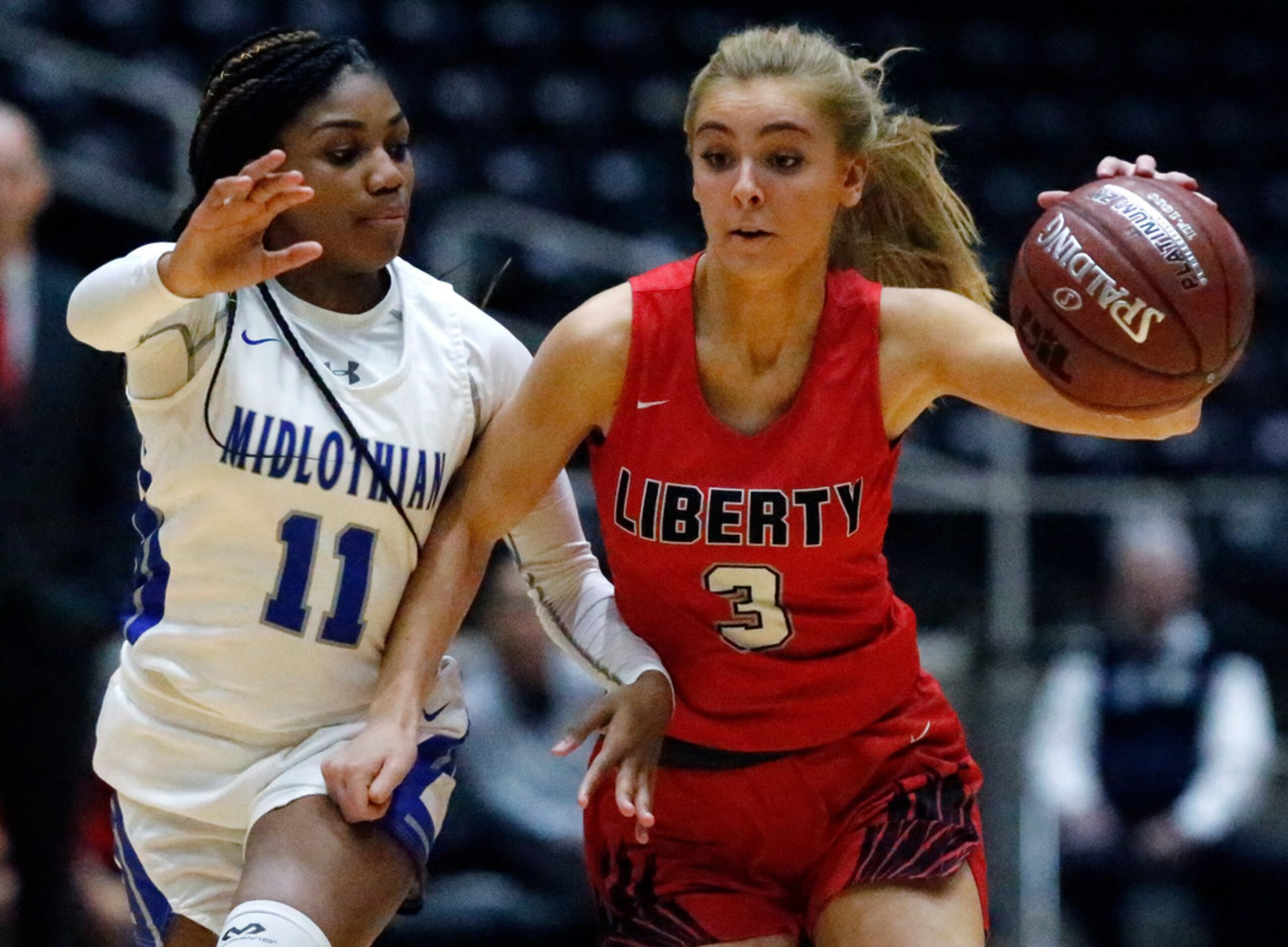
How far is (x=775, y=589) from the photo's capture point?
3.33m

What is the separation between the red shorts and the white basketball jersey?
581mm

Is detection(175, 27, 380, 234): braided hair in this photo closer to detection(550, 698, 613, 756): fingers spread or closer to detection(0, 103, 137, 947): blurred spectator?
detection(550, 698, 613, 756): fingers spread

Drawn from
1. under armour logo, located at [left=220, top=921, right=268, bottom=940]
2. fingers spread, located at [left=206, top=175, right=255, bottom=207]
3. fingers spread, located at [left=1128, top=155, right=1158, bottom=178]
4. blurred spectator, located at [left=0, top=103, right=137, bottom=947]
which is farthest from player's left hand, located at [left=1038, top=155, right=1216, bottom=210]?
blurred spectator, located at [left=0, top=103, right=137, bottom=947]

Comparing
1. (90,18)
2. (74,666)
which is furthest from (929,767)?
(90,18)

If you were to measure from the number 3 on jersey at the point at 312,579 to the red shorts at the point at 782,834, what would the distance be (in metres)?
0.62

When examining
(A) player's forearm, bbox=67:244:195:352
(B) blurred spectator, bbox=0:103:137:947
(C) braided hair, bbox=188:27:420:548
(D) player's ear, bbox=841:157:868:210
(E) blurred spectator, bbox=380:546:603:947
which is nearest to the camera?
(A) player's forearm, bbox=67:244:195:352

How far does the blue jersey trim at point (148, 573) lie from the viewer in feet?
10.8

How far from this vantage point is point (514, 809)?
6.16 meters

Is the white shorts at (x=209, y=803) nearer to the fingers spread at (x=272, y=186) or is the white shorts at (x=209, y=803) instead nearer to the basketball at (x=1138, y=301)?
the fingers spread at (x=272, y=186)

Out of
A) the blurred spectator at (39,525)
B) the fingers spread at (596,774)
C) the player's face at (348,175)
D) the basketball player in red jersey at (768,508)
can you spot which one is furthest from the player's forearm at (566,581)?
the blurred spectator at (39,525)

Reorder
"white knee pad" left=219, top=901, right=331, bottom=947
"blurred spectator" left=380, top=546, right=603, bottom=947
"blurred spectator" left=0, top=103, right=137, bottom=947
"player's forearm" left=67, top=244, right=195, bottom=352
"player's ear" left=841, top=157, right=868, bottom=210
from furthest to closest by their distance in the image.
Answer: "blurred spectator" left=380, top=546, right=603, bottom=947 → "blurred spectator" left=0, top=103, right=137, bottom=947 → "player's ear" left=841, top=157, right=868, bottom=210 → "player's forearm" left=67, top=244, right=195, bottom=352 → "white knee pad" left=219, top=901, right=331, bottom=947

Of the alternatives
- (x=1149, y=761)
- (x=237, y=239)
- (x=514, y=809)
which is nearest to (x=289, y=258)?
(x=237, y=239)

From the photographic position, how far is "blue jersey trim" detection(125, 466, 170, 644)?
10.8ft

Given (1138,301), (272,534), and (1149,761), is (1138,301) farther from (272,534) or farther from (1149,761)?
(1149,761)
